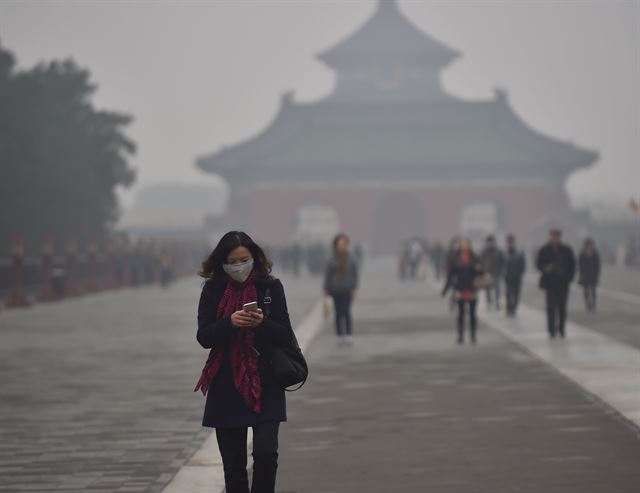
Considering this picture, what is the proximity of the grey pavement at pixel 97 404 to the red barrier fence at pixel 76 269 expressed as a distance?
20.0 ft

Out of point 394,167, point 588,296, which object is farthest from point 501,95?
point 588,296

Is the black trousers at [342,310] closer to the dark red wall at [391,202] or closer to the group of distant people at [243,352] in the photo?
the group of distant people at [243,352]

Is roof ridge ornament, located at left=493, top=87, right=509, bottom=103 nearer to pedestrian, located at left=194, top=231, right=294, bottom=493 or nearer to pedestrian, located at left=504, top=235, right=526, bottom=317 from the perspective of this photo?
pedestrian, located at left=504, top=235, right=526, bottom=317

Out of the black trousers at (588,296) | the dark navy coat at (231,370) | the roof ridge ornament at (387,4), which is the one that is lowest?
the black trousers at (588,296)

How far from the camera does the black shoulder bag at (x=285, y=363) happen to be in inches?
238

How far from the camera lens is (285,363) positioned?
6.08 m

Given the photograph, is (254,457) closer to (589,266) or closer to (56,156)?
(589,266)

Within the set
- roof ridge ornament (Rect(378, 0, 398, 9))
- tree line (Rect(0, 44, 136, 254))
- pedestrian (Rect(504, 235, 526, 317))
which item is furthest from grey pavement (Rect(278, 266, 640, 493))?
roof ridge ornament (Rect(378, 0, 398, 9))

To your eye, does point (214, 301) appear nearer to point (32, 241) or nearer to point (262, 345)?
point (262, 345)

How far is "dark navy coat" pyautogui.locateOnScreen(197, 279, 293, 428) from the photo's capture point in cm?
606

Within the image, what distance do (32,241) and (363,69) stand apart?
2041 inches

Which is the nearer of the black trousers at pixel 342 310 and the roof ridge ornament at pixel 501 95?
the black trousers at pixel 342 310

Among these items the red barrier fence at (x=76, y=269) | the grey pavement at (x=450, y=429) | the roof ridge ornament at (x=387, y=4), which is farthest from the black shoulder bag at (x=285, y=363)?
the roof ridge ornament at (x=387, y=4)

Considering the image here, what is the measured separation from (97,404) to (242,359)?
20.7ft
